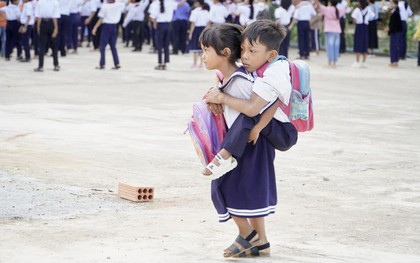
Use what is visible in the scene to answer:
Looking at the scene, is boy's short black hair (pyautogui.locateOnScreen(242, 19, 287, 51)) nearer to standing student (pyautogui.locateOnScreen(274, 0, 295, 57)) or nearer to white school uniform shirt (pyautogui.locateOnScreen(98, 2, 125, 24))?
white school uniform shirt (pyautogui.locateOnScreen(98, 2, 125, 24))

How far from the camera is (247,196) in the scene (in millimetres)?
6406

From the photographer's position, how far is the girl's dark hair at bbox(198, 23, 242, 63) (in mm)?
6445

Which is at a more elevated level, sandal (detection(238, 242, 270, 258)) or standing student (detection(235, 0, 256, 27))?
standing student (detection(235, 0, 256, 27))

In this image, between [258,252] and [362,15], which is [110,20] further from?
[258,252]

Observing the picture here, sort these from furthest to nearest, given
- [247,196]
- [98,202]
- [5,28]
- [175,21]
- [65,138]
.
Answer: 1. [175,21]
2. [5,28]
3. [65,138]
4. [98,202]
5. [247,196]

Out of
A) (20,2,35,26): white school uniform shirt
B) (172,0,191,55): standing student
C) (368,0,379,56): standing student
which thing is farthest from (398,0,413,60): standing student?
(20,2,35,26): white school uniform shirt

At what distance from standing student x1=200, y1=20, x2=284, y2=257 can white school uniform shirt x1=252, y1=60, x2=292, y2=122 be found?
0.09 metres

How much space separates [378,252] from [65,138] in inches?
238

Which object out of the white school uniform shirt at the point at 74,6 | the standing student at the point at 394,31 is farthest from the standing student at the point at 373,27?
the white school uniform shirt at the point at 74,6

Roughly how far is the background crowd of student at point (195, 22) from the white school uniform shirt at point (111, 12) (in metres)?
0.19

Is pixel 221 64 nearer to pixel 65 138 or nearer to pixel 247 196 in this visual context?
pixel 247 196

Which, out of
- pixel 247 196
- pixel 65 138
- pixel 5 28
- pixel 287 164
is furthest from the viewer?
pixel 5 28

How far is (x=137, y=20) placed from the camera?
31047 mm

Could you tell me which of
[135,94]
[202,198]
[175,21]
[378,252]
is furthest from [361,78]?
[378,252]
